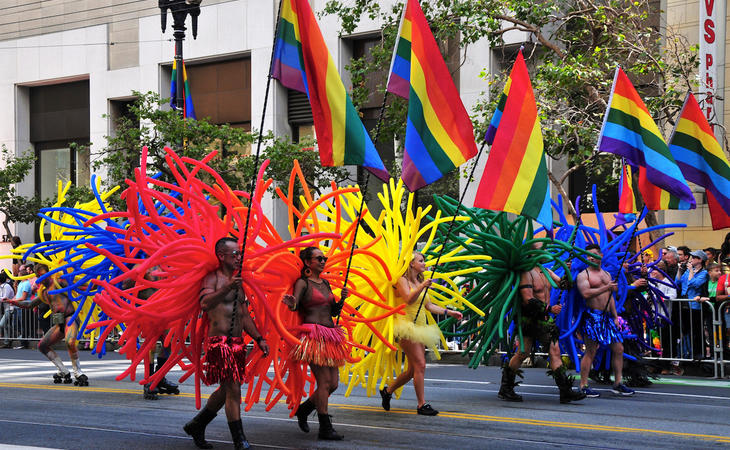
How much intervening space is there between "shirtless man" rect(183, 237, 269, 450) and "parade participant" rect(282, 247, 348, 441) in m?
0.48

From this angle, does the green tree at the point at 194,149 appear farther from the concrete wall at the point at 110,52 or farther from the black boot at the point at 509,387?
the black boot at the point at 509,387

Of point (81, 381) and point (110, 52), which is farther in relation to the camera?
point (110, 52)

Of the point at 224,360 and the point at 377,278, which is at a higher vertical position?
the point at 377,278

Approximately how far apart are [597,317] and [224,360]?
6042mm

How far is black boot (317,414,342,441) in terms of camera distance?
8.59 meters

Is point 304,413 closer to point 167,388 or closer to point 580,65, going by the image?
point 167,388

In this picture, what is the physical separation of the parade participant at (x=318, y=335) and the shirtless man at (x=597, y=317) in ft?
14.3

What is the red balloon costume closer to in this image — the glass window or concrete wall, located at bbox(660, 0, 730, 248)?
concrete wall, located at bbox(660, 0, 730, 248)

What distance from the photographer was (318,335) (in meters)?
8.69

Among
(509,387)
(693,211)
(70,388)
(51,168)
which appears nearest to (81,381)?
(70,388)

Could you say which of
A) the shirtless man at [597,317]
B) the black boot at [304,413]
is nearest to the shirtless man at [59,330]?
the black boot at [304,413]

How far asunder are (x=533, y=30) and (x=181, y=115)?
875 cm

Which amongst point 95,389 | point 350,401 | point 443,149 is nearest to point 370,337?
point 350,401

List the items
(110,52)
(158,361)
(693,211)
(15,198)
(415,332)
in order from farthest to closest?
1. (110,52)
2. (15,198)
3. (693,211)
4. (158,361)
5. (415,332)
